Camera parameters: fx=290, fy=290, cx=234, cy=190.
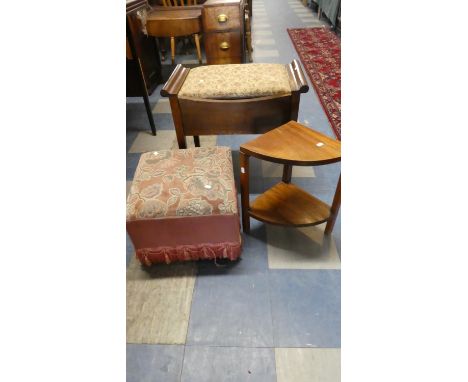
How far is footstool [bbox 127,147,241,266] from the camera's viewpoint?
3.23ft

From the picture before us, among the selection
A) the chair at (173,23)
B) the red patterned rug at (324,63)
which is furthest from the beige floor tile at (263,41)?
the chair at (173,23)

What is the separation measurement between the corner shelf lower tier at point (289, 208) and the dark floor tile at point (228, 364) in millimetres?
484

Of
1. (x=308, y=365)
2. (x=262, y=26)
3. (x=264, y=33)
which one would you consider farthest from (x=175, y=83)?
(x=262, y=26)

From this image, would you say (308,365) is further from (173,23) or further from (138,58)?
(173,23)

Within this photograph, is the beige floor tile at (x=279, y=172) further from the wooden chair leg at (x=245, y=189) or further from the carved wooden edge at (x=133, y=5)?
the carved wooden edge at (x=133, y=5)

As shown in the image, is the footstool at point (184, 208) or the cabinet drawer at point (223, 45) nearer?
the footstool at point (184, 208)

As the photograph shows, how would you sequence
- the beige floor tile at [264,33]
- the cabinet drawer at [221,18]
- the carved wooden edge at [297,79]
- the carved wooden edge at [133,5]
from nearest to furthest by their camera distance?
the carved wooden edge at [297,79] → the carved wooden edge at [133,5] → the cabinet drawer at [221,18] → the beige floor tile at [264,33]

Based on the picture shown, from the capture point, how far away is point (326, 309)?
102 centimetres

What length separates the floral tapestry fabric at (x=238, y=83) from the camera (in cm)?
130

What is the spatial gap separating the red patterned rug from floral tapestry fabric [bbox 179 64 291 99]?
28.4 inches

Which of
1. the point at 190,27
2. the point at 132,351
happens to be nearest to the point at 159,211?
the point at 132,351

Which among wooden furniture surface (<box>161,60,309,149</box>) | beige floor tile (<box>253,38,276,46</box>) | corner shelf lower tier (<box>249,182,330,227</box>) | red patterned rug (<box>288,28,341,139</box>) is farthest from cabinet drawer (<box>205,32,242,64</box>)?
beige floor tile (<box>253,38,276,46</box>)

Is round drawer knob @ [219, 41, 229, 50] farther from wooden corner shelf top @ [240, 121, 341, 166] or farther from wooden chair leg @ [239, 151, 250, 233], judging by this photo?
wooden chair leg @ [239, 151, 250, 233]

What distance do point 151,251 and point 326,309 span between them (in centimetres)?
67
